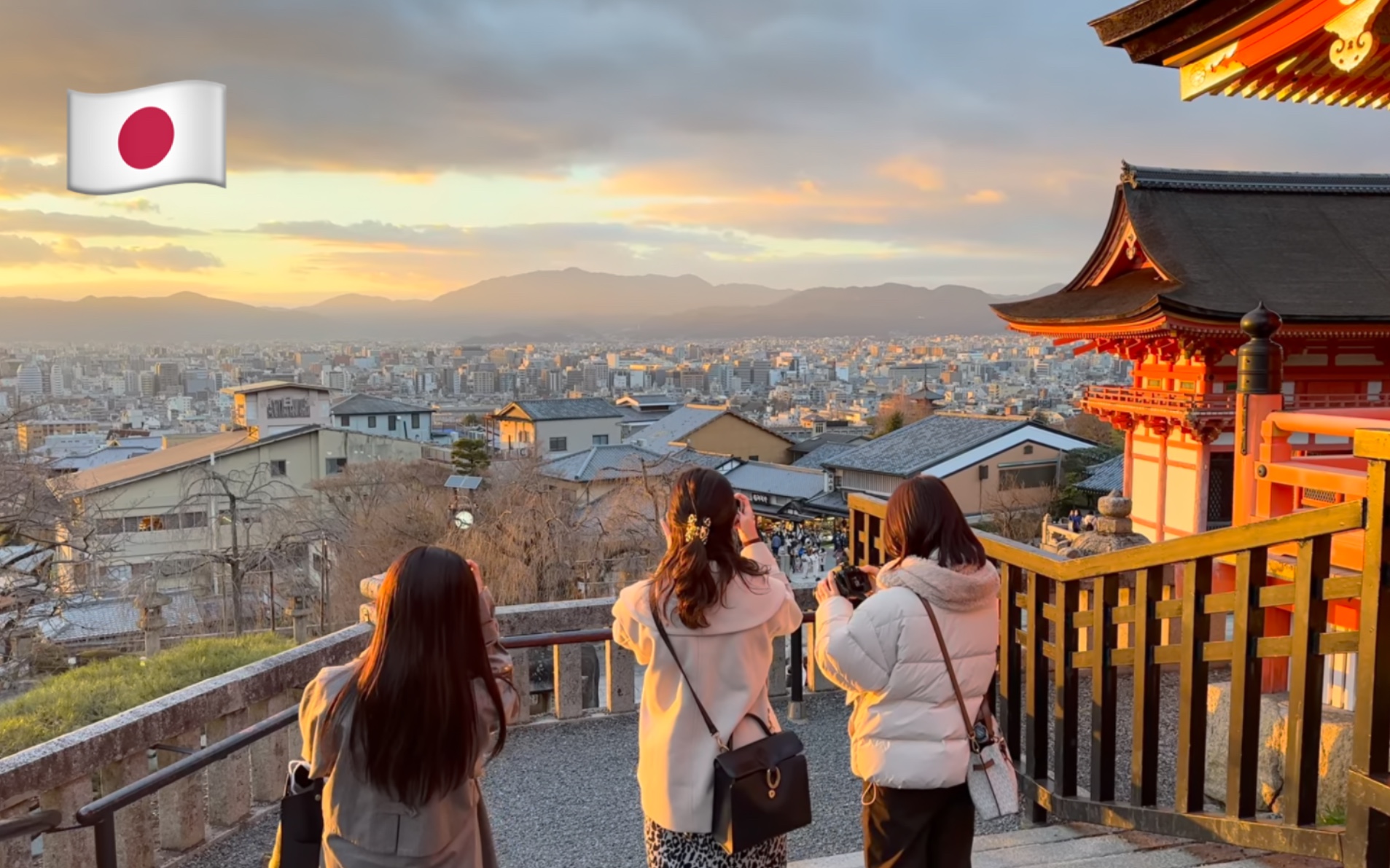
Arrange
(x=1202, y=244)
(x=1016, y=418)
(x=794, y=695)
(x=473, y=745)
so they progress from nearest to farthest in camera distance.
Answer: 1. (x=473, y=745)
2. (x=794, y=695)
3. (x=1202, y=244)
4. (x=1016, y=418)

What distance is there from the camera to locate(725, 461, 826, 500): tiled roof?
122 feet

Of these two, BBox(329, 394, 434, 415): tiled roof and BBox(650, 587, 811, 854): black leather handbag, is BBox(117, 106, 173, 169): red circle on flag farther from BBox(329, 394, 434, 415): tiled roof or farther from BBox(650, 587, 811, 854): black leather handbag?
BBox(329, 394, 434, 415): tiled roof

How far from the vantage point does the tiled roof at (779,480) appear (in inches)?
1460

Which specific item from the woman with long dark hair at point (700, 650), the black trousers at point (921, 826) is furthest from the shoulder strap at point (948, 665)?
the woman with long dark hair at point (700, 650)

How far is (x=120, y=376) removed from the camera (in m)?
121

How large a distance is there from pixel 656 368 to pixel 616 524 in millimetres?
160048

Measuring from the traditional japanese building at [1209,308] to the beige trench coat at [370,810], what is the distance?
1220 cm

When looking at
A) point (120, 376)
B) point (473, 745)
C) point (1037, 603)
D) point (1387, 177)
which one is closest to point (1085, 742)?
point (1037, 603)

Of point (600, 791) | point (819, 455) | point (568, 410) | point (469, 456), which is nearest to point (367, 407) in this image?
point (568, 410)

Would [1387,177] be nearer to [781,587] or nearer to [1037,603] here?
[1037,603]

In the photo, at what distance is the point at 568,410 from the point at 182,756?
4784cm

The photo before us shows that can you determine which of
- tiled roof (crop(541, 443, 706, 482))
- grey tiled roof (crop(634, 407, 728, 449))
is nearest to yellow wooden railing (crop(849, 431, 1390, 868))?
tiled roof (crop(541, 443, 706, 482))

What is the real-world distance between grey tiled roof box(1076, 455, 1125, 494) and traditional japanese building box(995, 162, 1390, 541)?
558 inches

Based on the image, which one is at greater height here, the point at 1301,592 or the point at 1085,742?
the point at 1301,592
